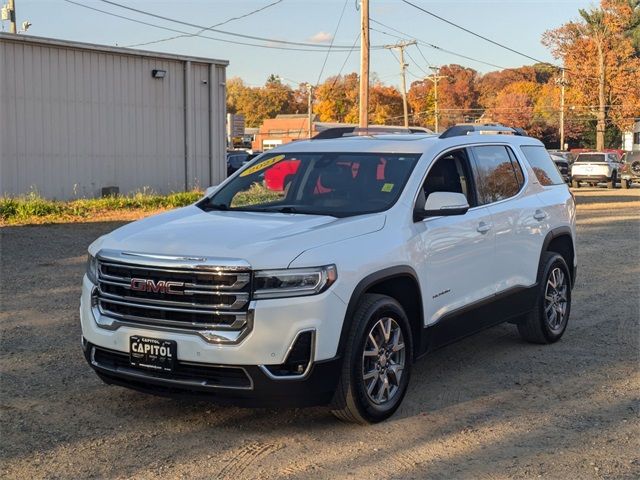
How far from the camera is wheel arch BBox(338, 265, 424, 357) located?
4828 mm

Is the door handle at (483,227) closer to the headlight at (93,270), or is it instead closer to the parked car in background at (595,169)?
the headlight at (93,270)

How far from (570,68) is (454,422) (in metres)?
63.9

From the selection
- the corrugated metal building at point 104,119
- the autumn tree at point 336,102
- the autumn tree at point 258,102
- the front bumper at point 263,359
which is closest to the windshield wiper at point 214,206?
the front bumper at point 263,359

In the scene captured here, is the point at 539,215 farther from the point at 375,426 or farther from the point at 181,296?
the point at 181,296

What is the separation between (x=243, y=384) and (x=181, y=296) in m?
0.61

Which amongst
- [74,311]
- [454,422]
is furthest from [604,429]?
[74,311]

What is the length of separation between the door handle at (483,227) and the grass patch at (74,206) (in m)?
13.1

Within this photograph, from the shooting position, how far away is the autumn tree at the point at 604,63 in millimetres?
62219

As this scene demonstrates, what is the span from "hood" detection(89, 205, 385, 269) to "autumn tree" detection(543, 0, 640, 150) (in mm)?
60392

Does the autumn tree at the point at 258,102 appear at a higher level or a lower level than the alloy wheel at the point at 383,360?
higher

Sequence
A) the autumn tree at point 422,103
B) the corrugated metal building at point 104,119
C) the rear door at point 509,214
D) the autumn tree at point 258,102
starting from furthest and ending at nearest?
the autumn tree at point 258,102
the autumn tree at point 422,103
the corrugated metal building at point 104,119
the rear door at point 509,214

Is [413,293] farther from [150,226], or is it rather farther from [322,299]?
[150,226]

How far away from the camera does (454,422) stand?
525 centimetres

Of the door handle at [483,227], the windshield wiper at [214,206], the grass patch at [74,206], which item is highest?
the windshield wiper at [214,206]
